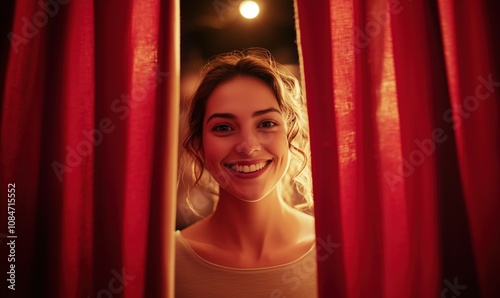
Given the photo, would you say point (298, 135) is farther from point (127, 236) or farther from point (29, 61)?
point (29, 61)

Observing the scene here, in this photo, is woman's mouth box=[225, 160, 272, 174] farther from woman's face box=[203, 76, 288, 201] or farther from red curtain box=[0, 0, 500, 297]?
red curtain box=[0, 0, 500, 297]

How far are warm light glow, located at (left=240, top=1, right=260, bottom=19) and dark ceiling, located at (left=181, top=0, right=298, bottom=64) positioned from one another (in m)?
0.01

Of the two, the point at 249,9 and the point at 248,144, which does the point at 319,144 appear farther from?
the point at 249,9

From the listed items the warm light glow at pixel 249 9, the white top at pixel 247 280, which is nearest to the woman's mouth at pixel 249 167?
the white top at pixel 247 280

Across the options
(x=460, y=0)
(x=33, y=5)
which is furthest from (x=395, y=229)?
(x=33, y=5)

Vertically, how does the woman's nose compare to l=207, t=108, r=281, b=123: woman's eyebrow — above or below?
below

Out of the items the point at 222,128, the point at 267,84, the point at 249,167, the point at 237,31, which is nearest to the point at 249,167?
the point at 249,167

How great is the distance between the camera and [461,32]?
1.13m

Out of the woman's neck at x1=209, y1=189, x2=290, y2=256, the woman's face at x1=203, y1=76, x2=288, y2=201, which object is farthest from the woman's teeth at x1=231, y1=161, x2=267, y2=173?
the woman's neck at x1=209, y1=189, x2=290, y2=256

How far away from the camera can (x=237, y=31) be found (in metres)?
1.25

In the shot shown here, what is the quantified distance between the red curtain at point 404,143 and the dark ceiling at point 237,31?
91mm

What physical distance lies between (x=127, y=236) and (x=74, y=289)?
0.21 meters

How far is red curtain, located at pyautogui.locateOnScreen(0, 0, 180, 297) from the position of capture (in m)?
1.08

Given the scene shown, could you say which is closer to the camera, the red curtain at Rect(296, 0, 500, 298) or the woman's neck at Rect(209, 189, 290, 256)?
the red curtain at Rect(296, 0, 500, 298)
